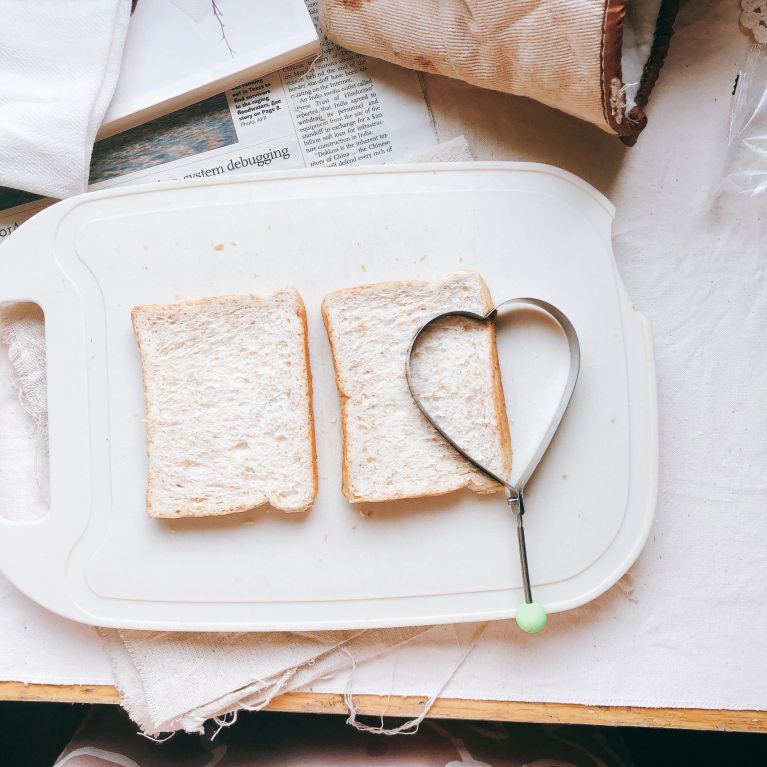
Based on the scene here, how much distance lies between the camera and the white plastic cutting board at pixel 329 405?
3.99 feet

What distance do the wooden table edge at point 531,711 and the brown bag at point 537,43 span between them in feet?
3.26

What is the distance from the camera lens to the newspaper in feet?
4.43

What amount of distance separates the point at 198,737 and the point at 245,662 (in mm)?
A: 338

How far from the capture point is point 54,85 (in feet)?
4.28

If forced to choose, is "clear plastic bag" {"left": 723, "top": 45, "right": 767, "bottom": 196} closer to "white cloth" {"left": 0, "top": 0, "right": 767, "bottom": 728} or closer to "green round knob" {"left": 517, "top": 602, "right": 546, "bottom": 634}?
"white cloth" {"left": 0, "top": 0, "right": 767, "bottom": 728}

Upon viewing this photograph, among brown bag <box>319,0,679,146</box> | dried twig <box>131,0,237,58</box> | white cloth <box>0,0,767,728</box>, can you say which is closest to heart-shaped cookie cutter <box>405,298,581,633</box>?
white cloth <box>0,0,767,728</box>

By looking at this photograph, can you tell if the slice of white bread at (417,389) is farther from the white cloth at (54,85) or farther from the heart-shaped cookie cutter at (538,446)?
the white cloth at (54,85)

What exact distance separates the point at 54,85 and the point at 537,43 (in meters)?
0.86

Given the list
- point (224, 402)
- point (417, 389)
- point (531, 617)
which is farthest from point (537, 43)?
point (531, 617)

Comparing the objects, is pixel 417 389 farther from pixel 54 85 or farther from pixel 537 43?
pixel 54 85

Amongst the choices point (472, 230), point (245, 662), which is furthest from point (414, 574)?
point (472, 230)

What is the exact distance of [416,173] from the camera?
48.8 inches

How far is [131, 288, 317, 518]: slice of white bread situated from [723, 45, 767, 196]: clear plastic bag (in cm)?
82

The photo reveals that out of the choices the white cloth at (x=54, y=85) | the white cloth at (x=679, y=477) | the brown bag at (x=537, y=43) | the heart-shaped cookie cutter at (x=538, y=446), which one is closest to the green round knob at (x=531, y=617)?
the heart-shaped cookie cutter at (x=538, y=446)
